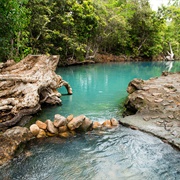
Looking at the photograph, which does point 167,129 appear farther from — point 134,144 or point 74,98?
point 74,98

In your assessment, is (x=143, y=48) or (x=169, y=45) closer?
(x=143, y=48)

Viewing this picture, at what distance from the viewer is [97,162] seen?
4.01 m

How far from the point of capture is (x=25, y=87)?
6.64 m

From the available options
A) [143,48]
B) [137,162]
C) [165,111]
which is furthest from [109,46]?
[137,162]

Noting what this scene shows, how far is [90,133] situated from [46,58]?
457 cm

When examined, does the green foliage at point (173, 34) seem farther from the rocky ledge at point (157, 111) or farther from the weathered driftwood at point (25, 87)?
the weathered driftwood at point (25, 87)

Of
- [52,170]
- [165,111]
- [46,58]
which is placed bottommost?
[52,170]

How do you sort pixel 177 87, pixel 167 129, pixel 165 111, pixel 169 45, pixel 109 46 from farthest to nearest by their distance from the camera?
pixel 169 45 < pixel 109 46 < pixel 177 87 < pixel 165 111 < pixel 167 129

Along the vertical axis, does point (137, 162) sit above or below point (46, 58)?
below

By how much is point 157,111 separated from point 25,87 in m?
4.22

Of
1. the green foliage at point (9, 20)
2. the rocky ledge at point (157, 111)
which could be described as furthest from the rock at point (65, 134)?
the green foliage at point (9, 20)

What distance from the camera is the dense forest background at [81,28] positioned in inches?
410

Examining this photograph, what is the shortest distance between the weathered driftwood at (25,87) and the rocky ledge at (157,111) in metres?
2.90

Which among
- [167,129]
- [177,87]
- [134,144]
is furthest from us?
[177,87]
